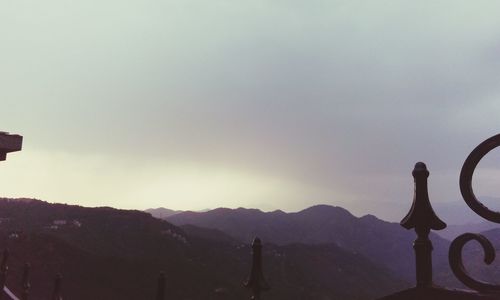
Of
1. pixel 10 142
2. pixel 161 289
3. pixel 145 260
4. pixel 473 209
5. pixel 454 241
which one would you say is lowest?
pixel 145 260

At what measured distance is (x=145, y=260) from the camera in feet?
153

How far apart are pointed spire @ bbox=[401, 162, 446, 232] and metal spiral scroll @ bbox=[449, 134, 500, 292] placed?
122 mm

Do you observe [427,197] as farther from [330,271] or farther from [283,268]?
[330,271]

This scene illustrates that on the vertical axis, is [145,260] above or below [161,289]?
below

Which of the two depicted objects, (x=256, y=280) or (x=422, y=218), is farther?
(x=256, y=280)

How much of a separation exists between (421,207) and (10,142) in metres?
2.97

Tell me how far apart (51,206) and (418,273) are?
70.1m

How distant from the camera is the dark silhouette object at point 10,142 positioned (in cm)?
351

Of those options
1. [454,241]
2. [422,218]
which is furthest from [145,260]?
[454,241]

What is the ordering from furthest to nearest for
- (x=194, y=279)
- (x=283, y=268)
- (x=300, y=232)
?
1. (x=300, y=232)
2. (x=283, y=268)
3. (x=194, y=279)

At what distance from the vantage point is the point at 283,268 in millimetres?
70812

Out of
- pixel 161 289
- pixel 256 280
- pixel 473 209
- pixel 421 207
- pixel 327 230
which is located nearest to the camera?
pixel 473 209

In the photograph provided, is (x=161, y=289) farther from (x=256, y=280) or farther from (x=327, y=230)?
(x=327, y=230)

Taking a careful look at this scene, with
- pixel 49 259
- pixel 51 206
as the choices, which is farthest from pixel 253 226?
pixel 49 259
